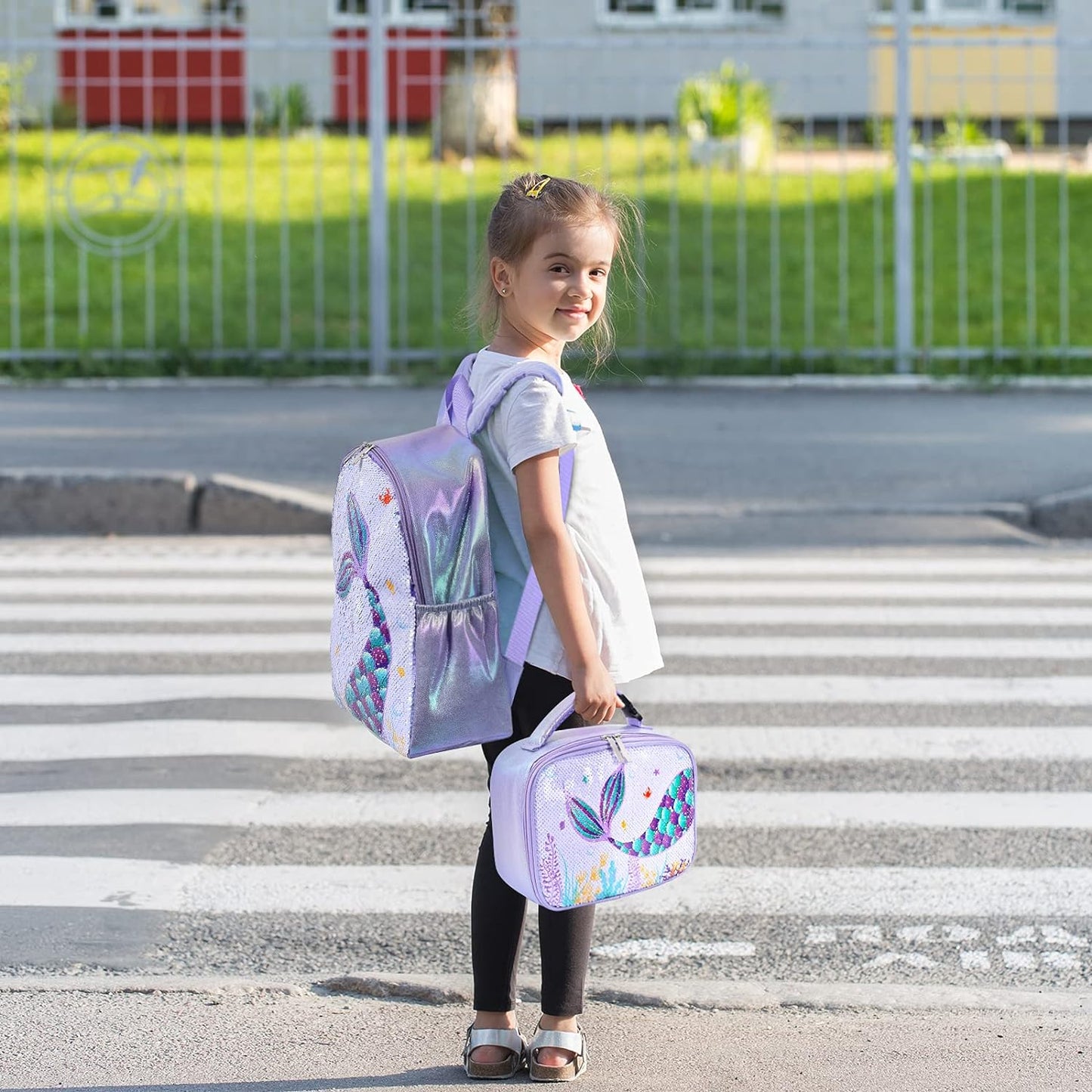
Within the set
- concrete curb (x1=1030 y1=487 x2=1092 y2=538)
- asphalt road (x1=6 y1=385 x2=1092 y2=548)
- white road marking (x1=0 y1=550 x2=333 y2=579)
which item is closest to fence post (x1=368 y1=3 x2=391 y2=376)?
asphalt road (x1=6 y1=385 x2=1092 y2=548)

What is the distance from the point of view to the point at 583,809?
321 centimetres

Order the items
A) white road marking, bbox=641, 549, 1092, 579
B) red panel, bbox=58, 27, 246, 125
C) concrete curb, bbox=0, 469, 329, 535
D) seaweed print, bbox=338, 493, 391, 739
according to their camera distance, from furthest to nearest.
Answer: red panel, bbox=58, 27, 246, 125 < concrete curb, bbox=0, 469, 329, 535 < white road marking, bbox=641, 549, 1092, 579 < seaweed print, bbox=338, 493, 391, 739

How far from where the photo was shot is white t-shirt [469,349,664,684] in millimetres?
3279

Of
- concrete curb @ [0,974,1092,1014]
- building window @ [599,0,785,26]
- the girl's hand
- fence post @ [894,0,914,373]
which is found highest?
building window @ [599,0,785,26]

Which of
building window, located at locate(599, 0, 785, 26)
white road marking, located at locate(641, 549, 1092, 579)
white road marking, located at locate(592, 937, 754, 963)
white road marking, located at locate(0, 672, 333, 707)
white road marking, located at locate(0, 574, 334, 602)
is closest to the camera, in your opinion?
white road marking, located at locate(592, 937, 754, 963)

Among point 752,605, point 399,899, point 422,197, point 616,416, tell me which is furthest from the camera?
point 422,197

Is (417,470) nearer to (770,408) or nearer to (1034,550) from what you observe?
(1034,550)

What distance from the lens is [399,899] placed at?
440 cm

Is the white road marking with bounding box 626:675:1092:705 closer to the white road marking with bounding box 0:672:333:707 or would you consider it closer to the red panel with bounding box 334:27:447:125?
the white road marking with bounding box 0:672:333:707

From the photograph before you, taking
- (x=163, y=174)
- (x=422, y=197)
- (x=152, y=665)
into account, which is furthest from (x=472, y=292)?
(x=422, y=197)

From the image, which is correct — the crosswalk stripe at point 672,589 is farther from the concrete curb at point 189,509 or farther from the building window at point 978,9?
the building window at point 978,9

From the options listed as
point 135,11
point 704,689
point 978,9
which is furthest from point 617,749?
point 135,11

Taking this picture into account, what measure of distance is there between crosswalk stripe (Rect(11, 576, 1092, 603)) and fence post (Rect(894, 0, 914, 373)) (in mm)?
6315

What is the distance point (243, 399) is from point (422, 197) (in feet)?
18.3
